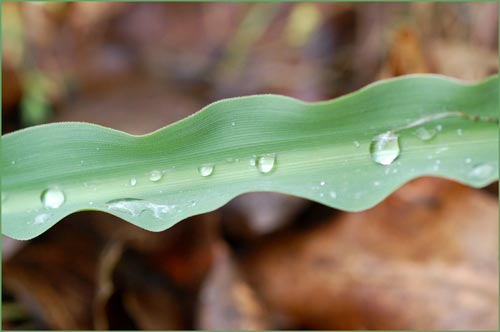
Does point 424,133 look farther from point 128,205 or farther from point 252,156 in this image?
point 128,205

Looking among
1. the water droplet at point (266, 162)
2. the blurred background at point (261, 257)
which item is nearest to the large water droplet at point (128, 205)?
the water droplet at point (266, 162)

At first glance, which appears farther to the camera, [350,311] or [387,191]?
[350,311]

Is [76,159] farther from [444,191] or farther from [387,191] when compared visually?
[444,191]

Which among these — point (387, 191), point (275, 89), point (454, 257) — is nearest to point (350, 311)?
point (454, 257)

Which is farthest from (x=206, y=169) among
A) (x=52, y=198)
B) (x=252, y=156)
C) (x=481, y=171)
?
(x=481, y=171)

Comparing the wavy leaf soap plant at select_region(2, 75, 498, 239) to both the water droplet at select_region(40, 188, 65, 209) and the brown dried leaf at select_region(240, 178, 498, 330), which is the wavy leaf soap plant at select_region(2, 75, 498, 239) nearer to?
Answer: the water droplet at select_region(40, 188, 65, 209)

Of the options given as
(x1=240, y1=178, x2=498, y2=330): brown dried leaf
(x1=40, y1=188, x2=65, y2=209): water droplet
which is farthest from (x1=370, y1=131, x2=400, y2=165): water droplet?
(x1=240, y1=178, x2=498, y2=330): brown dried leaf

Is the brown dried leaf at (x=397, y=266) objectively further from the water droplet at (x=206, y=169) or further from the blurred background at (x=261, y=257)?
Result: the water droplet at (x=206, y=169)
